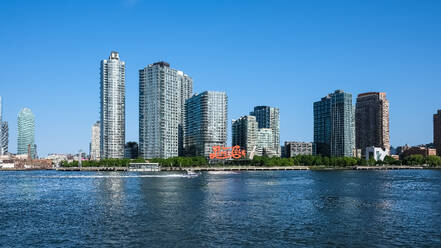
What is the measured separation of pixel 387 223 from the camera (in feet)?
215

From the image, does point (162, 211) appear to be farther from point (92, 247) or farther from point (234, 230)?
point (92, 247)

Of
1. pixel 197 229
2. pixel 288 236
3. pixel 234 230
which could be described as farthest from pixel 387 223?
pixel 197 229

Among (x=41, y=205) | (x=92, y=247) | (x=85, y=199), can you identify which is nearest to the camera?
(x=92, y=247)

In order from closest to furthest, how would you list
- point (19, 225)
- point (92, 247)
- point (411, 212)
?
1. point (92, 247)
2. point (19, 225)
3. point (411, 212)

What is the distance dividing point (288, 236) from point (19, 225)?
4003 cm

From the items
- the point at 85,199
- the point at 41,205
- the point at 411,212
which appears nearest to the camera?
the point at 411,212

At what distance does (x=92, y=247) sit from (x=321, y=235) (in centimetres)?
2897

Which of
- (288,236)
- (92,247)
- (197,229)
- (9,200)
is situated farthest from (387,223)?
(9,200)

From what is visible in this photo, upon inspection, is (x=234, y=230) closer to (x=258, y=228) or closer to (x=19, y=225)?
(x=258, y=228)

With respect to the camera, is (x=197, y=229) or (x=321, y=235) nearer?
(x=321, y=235)

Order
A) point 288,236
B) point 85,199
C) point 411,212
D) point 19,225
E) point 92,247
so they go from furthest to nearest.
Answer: point 85,199
point 411,212
point 19,225
point 288,236
point 92,247

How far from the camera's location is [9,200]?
3989 inches

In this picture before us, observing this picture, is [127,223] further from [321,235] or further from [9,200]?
[9,200]

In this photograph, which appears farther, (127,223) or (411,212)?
(411,212)
